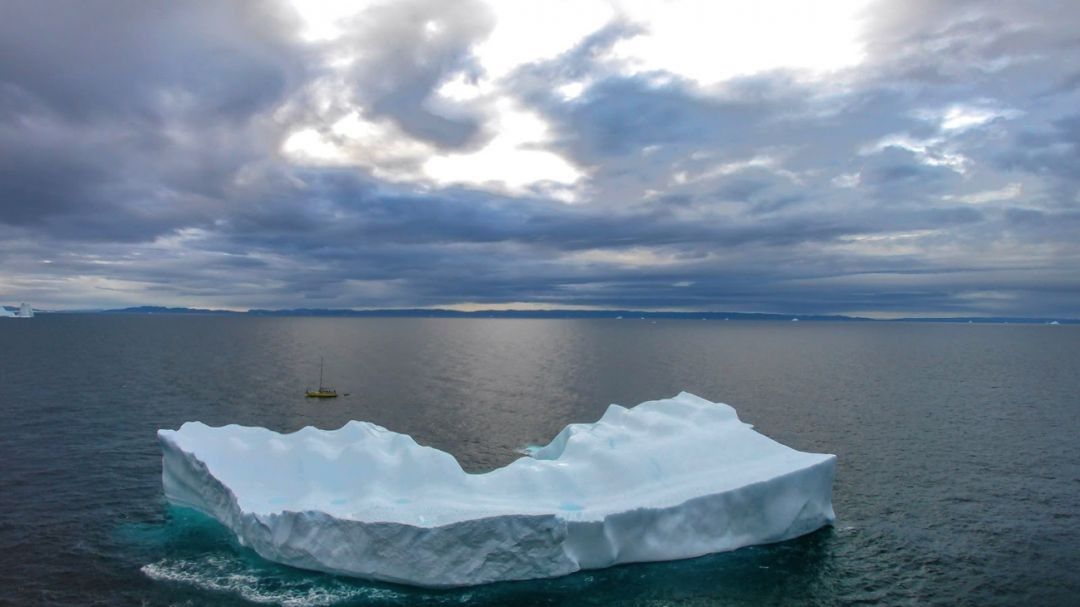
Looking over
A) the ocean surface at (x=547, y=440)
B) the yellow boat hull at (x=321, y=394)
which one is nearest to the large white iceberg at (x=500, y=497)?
the ocean surface at (x=547, y=440)

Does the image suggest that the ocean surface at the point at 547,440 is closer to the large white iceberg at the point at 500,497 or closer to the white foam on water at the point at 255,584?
the white foam on water at the point at 255,584

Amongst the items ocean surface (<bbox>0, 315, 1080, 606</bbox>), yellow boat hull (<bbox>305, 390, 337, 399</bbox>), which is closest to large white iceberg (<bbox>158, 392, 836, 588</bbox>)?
ocean surface (<bbox>0, 315, 1080, 606</bbox>)

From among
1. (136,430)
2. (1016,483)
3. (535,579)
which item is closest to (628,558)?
(535,579)

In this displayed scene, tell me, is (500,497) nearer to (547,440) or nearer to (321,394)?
(547,440)

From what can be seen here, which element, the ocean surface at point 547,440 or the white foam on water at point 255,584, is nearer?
the white foam on water at point 255,584

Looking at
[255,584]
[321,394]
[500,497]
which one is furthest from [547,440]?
[321,394]

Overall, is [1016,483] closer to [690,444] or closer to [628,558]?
[690,444]

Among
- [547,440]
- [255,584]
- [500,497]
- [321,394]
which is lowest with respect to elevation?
[255,584]
